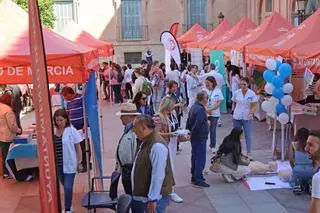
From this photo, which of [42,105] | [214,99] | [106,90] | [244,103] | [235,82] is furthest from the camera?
[106,90]

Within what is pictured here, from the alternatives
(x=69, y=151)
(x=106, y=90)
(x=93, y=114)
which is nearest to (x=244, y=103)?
(x=93, y=114)

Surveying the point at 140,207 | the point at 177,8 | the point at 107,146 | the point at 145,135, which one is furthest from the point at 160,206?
the point at 177,8

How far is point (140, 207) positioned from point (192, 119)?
3.11m

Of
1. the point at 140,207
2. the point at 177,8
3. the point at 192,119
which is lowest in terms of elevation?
the point at 140,207

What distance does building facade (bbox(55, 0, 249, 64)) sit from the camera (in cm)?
3325

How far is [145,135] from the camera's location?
205 inches

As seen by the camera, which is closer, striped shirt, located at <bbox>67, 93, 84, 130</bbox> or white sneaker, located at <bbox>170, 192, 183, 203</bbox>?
white sneaker, located at <bbox>170, 192, 183, 203</bbox>

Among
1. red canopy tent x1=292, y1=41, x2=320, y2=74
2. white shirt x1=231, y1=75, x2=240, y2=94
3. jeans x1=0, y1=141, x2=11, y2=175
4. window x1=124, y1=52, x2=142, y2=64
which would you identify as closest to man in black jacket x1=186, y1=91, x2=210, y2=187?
red canopy tent x1=292, y1=41, x2=320, y2=74

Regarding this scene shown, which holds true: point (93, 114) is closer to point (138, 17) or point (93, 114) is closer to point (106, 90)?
point (106, 90)

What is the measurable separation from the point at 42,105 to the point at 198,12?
3169 centimetres

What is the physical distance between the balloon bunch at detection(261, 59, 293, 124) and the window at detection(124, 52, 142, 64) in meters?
23.9

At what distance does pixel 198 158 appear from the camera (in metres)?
8.57

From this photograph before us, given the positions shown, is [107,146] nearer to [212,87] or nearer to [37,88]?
[212,87]

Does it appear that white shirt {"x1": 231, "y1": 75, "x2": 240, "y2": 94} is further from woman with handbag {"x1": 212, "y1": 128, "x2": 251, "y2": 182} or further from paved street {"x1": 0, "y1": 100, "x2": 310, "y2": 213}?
woman with handbag {"x1": 212, "y1": 128, "x2": 251, "y2": 182}
